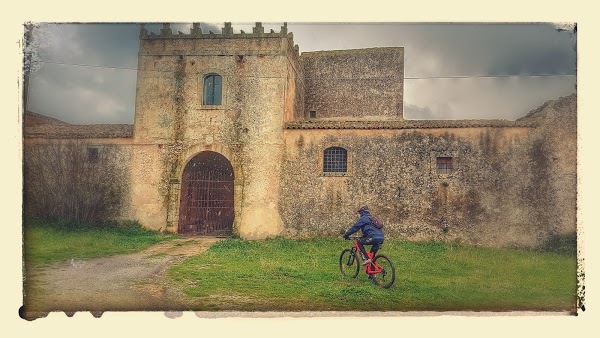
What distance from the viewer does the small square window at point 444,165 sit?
15.1 m

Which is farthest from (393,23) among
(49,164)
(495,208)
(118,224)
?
(118,224)

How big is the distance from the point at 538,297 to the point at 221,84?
1201 centimetres

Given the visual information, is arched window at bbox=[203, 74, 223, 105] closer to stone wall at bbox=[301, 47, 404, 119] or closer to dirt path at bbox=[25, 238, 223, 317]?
stone wall at bbox=[301, 47, 404, 119]

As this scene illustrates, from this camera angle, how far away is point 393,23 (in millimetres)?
8930

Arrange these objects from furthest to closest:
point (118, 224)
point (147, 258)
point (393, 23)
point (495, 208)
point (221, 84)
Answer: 1. point (221, 84)
2. point (118, 224)
3. point (495, 208)
4. point (147, 258)
5. point (393, 23)

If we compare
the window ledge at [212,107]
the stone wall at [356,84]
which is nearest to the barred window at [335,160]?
the window ledge at [212,107]

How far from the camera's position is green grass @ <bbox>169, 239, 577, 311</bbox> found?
8.54 meters

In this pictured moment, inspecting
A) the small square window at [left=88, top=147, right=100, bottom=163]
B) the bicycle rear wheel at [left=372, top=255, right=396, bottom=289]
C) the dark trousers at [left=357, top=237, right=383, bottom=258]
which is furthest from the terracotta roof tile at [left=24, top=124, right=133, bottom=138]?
the bicycle rear wheel at [left=372, top=255, right=396, bottom=289]

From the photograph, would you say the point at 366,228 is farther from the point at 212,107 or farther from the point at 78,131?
the point at 78,131

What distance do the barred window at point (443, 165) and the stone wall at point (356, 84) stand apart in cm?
577

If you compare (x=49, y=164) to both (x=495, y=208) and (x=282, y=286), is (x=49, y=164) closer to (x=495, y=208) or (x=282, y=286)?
(x=282, y=286)

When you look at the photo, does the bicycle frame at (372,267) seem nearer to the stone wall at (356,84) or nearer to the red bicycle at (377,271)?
the red bicycle at (377,271)

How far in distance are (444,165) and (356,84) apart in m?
7.38

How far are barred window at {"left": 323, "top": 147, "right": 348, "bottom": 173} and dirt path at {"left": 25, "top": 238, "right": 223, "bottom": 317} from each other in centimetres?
667
